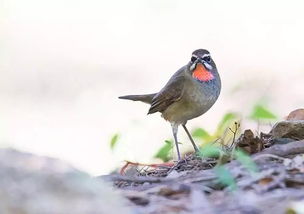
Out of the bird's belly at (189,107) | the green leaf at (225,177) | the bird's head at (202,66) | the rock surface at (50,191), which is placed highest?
the bird's head at (202,66)

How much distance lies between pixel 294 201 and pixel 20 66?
802cm

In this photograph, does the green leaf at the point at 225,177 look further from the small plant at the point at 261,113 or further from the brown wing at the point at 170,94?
the brown wing at the point at 170,94

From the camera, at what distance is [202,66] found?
632cm

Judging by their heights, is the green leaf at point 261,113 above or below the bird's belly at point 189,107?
above

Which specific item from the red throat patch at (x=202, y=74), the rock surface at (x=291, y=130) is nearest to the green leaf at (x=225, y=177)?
the rock surface at (x=291, y=130)

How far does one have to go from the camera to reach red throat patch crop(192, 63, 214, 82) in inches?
249

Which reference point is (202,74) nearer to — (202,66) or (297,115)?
(202,66)

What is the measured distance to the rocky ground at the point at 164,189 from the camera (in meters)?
3.08

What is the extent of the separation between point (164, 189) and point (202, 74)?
278cm

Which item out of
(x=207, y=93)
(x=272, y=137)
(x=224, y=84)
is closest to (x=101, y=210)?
(x=272, y=137)

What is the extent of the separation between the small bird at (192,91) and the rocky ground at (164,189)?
6.86 feet

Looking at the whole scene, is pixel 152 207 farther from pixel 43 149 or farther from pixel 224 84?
pixel 224 84

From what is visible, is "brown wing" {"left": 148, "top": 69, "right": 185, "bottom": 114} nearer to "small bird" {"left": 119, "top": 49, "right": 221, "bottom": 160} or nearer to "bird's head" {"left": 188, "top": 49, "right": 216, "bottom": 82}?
"small bird" {"left": 119, "top": 49, "right": 221, "bottom": 160}

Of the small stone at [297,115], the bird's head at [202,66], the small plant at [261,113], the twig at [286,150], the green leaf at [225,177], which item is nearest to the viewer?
the green leaf at [225,177]
